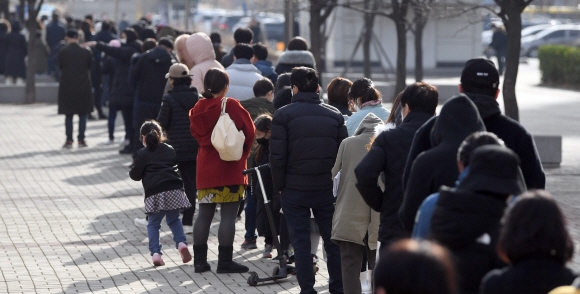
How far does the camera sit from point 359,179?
5824 millimetres

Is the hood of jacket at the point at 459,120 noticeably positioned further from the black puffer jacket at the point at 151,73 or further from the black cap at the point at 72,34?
the black cap at the point at 72,34

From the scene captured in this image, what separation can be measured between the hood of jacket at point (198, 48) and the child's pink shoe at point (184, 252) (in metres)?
3.15

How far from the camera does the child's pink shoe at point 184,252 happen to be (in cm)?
844

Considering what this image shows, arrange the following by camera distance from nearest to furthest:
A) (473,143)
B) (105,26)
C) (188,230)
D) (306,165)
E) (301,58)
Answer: (473,143)
(306,165)
(188,230)
(301,58)
(105,26)

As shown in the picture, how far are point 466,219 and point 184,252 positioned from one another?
4727mm

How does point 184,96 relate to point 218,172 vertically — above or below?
above

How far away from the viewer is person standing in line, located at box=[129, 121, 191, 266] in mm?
8422

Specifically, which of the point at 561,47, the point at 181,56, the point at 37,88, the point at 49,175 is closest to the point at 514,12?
the point at 181,56

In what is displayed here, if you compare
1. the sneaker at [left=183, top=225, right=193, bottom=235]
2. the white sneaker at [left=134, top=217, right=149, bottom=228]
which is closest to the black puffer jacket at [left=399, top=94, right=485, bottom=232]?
the sneaker at [left=183, top=225, right=193, bottom=235]

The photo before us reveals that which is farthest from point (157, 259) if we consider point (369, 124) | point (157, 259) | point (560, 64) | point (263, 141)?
point (560, 64)

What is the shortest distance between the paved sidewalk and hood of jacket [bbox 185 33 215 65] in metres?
1.69

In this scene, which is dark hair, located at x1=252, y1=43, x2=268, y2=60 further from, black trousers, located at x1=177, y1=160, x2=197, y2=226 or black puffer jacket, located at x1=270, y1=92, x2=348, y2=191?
black puffer jacket, located at x1=270, y1=92, x2=348, y2=191

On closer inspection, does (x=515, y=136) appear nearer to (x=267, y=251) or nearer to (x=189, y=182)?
(x=267, y=251)

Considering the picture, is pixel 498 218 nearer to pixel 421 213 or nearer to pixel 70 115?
pixel 421 213
